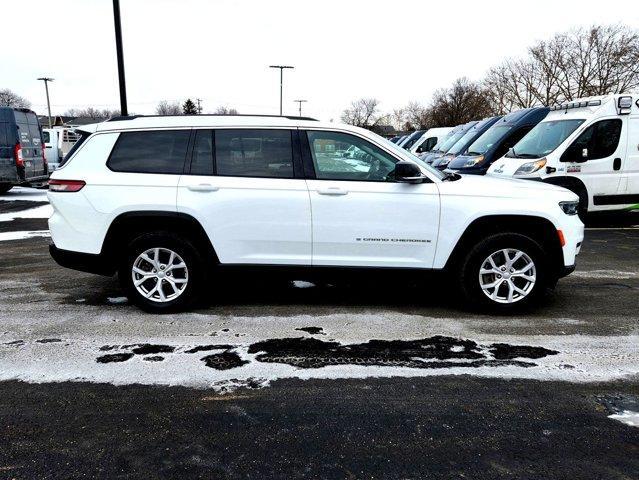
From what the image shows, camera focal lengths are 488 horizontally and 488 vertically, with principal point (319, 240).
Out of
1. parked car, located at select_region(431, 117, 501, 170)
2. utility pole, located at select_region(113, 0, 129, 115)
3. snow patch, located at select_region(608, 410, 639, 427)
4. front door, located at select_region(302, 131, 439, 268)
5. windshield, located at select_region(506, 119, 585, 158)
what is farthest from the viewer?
parked car, located at select_region(431, 117, 501, 170)

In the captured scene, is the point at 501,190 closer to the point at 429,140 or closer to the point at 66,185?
the point at 66,185

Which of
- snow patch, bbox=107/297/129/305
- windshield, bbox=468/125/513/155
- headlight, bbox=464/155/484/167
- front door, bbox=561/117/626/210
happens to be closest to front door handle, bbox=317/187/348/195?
snow patch, bbox=107/297/129/305

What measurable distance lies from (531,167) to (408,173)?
573 cm

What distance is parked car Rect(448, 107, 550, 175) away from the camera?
11680 mm

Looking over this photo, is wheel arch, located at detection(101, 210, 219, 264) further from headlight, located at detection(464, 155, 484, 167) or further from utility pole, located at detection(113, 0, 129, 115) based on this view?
headlight, located at detection(464, 155, 484, 167)

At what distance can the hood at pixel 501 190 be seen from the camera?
4.65 m

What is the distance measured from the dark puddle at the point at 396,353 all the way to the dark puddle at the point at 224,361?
5.7 inches

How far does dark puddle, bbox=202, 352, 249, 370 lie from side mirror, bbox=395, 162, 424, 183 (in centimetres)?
218

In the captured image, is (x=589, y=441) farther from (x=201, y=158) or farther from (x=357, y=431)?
(x=201, y=158)

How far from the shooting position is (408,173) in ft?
14.8

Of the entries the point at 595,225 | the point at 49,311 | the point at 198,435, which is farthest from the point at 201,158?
the point at 595,225

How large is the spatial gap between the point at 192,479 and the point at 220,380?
1020 millimetres

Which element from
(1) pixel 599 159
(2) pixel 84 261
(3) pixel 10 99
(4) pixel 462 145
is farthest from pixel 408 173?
(3) pixel 10 99

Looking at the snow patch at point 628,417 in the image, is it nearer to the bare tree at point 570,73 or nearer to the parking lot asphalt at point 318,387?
the parking lot asphalt at point 318,387
